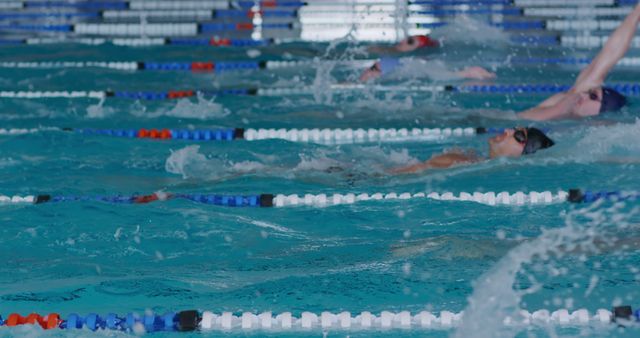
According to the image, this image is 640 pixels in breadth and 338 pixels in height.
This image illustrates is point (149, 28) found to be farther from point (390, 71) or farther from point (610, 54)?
A: point (610, 54)

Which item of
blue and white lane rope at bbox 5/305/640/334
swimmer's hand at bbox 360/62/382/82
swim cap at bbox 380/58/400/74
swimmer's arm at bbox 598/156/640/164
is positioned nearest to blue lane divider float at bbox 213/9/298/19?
swim cap at bbox 380/58/400/74

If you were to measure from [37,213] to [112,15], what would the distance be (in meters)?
6.52

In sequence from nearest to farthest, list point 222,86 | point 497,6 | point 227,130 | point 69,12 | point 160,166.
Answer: point 160,166
point 227,130
point 222,86
point 497,6
point 69,12

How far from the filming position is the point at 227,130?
6.02 metres

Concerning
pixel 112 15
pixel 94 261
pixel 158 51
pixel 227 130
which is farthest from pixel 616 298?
pixel 112 15

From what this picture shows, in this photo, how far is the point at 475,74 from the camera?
25.3 feet

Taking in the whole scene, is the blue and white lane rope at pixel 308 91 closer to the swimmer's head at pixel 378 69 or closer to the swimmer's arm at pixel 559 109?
the swimmer's head at pixel 378 69

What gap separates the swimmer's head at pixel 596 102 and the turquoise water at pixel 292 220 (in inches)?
2.9

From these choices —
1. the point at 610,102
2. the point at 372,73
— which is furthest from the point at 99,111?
the point at 610,102

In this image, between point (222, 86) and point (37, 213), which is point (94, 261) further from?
point (222, 86)

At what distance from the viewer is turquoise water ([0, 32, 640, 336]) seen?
3.53m

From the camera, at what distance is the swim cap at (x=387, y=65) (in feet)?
25.3

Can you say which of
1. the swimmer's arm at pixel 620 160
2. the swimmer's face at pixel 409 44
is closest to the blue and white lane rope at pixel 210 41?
the swimmer's face at pixel 409 44

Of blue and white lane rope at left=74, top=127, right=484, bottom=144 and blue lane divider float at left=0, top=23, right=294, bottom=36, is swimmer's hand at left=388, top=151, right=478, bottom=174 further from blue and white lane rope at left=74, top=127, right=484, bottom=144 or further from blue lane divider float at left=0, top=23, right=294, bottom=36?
blue lane divider float at left=0, top=23, right=294, bottom=36
